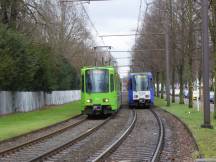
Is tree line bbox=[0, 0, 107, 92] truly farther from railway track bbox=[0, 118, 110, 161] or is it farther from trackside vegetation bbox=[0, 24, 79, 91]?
railway track bbox=[0, 118, 110, 161]

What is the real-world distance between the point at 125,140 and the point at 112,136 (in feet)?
6.97

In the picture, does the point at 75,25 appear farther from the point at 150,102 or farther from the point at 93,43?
the point at 150,102

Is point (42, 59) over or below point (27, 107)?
over

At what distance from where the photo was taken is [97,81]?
34.9 metres

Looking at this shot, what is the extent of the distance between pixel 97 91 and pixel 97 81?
2.08 feet

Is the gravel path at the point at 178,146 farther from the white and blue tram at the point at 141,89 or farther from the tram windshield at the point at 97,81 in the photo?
the white and blue tram at the point at 141,89

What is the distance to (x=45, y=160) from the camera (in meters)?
15.0

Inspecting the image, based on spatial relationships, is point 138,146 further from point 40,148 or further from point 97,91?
point 97,91

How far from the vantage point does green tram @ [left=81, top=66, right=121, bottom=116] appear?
34.6 meters

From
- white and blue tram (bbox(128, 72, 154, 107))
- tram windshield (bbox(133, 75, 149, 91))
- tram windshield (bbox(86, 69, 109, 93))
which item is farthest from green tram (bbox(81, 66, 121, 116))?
tram windshield (bbox(133, 75, 149, 91))

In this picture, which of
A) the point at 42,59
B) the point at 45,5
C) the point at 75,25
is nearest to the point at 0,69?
the point at 45,5

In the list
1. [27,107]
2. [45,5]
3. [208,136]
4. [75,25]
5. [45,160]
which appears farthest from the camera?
[75,25]

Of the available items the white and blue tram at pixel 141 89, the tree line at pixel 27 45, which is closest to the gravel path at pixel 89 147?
the tree line at pixel 27 45

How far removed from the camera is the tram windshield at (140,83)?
49625mm
